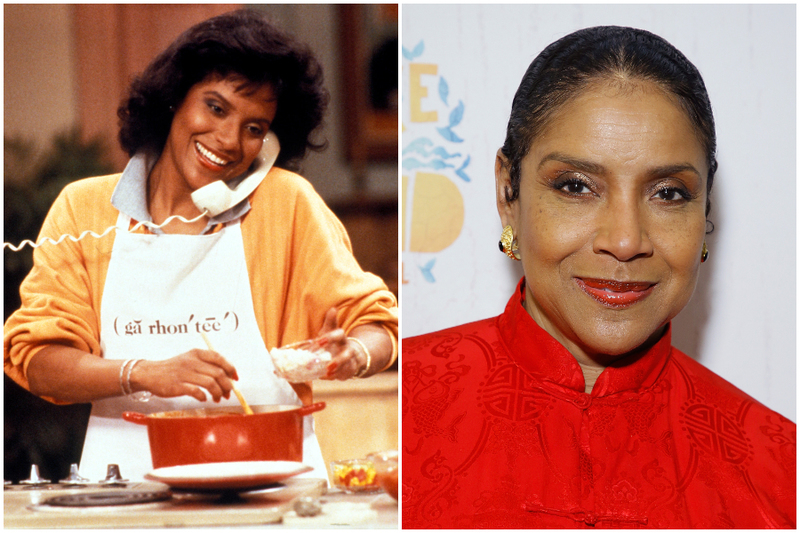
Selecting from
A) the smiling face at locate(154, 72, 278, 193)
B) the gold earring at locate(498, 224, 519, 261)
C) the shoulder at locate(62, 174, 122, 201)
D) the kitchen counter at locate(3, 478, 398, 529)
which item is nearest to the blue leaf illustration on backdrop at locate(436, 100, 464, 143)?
the gold earring at locate(498, 224, 519, 261)

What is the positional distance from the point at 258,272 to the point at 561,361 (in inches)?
25.0

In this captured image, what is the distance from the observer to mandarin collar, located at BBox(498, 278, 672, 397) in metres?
1.49

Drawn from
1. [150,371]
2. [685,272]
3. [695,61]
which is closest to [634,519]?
[685,272]

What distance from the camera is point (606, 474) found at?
1.48 metres

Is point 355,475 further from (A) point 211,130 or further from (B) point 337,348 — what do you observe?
(A) point 211,130

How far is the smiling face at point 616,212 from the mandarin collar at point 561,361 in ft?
0.18

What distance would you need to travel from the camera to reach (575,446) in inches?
58.5

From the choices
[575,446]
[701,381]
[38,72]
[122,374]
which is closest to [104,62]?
[38,72]

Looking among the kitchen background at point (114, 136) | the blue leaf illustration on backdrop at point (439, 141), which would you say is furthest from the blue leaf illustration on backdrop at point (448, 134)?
the kitchen background at point (114, 136)

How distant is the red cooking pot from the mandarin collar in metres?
0.51

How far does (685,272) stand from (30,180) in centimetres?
132

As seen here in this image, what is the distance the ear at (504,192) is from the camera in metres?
1.58

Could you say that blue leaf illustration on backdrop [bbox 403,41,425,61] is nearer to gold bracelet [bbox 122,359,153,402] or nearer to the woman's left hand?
the woman's left hand

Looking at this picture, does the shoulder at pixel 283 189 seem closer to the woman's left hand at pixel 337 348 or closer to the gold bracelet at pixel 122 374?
the woman's left hand at pixel 337 348
